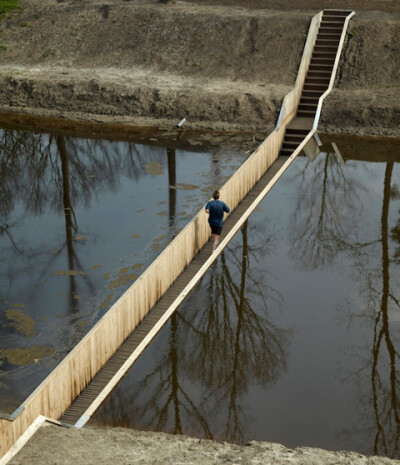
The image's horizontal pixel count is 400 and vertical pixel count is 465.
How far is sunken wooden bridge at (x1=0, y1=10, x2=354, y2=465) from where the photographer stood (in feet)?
43.4

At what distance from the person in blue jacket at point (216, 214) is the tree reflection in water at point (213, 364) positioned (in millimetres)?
849

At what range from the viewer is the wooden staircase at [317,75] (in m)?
31.2

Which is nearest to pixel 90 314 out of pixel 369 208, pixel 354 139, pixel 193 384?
pixel 193 384

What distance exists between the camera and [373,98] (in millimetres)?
33281

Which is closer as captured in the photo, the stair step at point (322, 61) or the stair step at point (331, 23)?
the stair step at point (322, 61)

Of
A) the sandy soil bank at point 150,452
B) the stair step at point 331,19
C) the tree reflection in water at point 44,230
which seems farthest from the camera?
the stair step at point 331,19

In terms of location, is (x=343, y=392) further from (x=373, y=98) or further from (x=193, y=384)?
(x=373, y=98)

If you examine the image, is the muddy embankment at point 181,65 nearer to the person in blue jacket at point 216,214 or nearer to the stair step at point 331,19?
the stair step at point 331,19

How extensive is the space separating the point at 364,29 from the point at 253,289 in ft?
69.5

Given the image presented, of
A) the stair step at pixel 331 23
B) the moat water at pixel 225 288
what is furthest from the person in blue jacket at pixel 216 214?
the stair step at pixel 331 23

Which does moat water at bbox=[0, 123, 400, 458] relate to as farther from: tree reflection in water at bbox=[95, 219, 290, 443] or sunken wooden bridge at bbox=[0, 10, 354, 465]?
sunken wooden bridge at bbox=[0, 10, 354, 465]

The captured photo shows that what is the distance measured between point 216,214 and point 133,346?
5.15 metres

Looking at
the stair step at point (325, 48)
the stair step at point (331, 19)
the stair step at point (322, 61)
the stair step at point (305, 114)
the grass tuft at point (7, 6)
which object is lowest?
the stair step at point (305, 114)

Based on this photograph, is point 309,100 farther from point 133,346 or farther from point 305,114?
point 133,346
